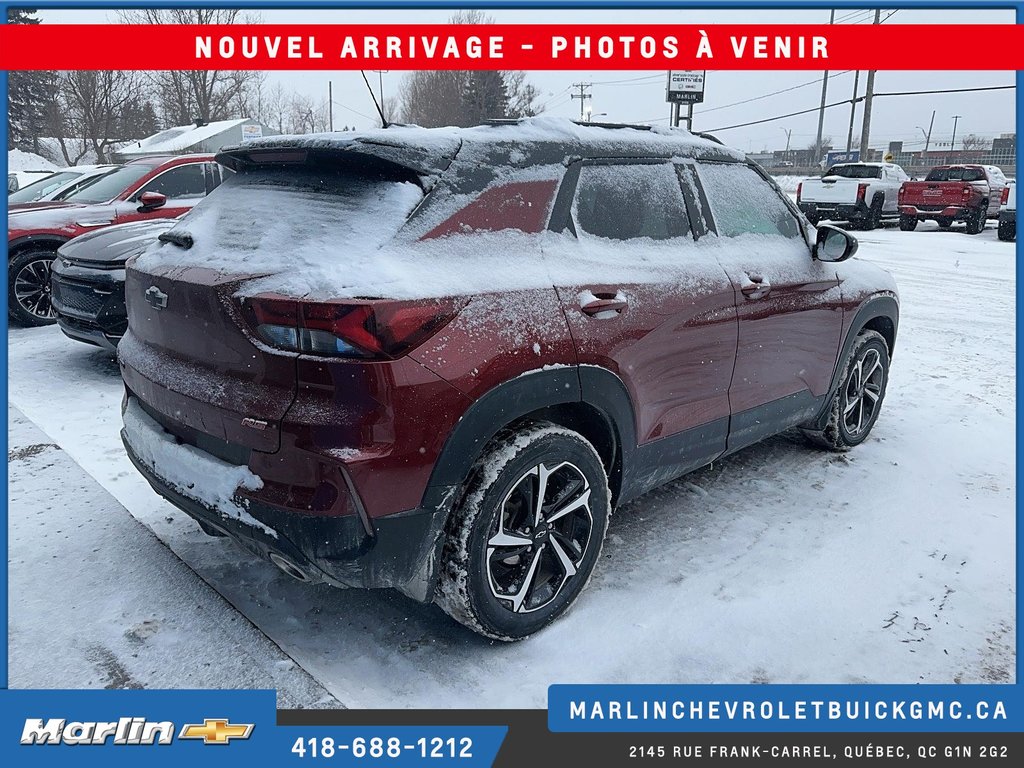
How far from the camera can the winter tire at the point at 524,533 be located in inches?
95.0

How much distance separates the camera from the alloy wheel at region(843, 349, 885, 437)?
4402 millimetres

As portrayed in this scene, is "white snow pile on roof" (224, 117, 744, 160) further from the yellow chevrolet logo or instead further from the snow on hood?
the snow on hood

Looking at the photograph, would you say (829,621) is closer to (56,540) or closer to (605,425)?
(605,425)

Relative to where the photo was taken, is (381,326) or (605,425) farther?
(605,425)

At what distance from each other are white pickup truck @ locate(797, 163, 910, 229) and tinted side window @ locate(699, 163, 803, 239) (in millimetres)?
15549

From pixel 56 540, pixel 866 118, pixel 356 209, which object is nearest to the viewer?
pixel 356 209

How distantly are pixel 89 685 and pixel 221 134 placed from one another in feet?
114

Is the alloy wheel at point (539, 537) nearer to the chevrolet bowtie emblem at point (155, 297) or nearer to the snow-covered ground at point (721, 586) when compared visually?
the snow-covered ground at point (721, 586)

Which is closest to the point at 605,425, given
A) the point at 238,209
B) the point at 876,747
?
the point at 876,747

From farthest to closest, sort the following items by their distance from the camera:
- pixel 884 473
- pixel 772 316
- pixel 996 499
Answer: pixel 884 473
pixel 996 499
pixel 772 316

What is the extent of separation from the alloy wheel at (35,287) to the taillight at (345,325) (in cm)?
613

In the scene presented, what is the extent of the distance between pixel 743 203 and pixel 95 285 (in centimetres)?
447

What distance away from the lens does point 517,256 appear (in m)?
2.52

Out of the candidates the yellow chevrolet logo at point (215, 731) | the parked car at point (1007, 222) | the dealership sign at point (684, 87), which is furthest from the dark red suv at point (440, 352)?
the dealership sign at point (684, 87)
